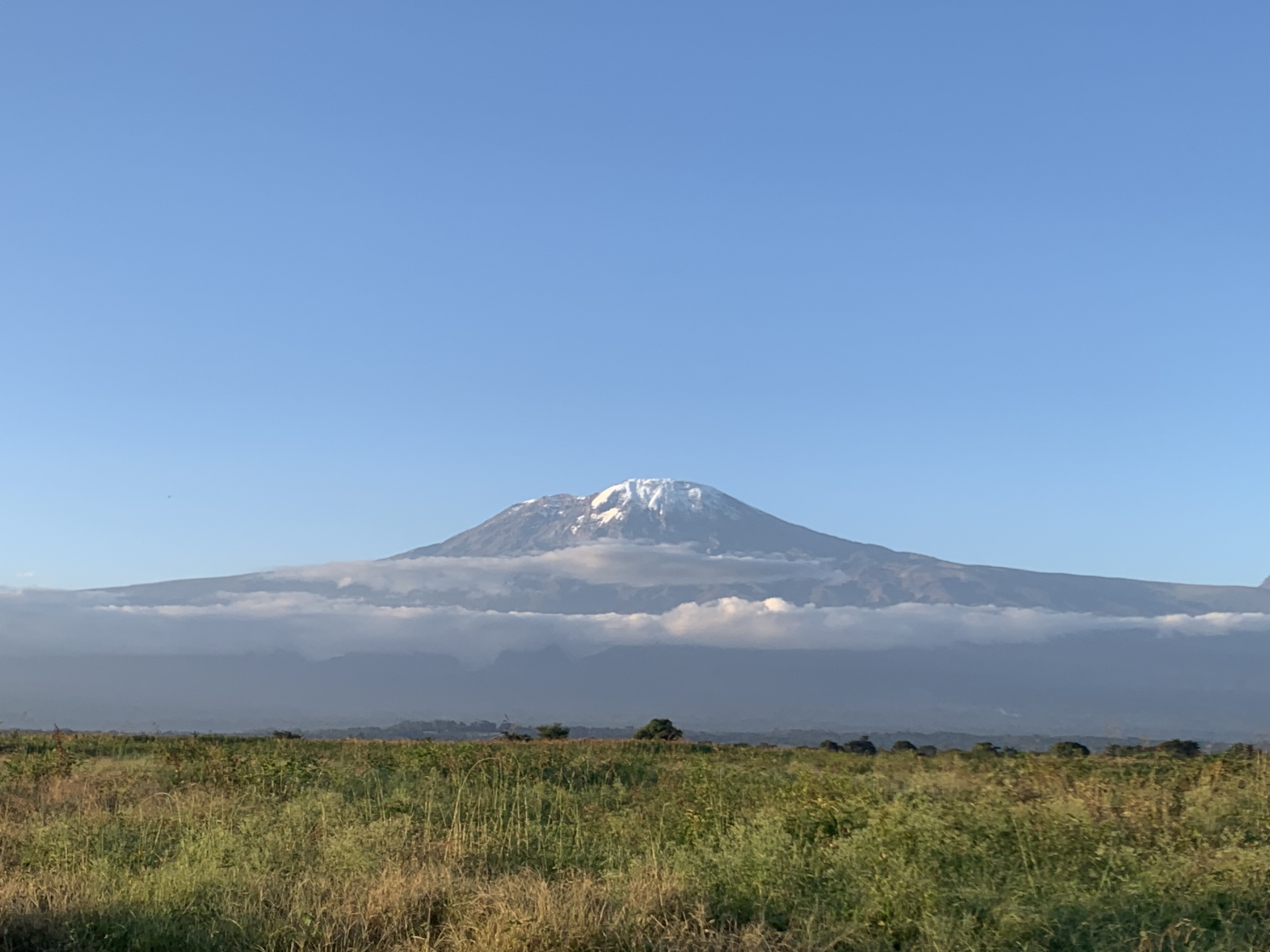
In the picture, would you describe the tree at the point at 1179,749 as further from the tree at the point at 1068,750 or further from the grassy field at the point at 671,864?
the grassy field at the point at 671,864

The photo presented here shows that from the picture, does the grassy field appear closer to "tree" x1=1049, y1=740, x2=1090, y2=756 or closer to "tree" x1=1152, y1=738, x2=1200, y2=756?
"tree" x1=1049, y1=740, x2=1090, y2=756

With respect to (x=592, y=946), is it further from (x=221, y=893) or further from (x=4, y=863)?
(x=4, y=863)

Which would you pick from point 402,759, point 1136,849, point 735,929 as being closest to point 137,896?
point 735,929

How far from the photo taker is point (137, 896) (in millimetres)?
8883

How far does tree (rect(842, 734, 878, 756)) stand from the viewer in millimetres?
44066

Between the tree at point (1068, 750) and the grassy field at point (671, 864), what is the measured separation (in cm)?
936

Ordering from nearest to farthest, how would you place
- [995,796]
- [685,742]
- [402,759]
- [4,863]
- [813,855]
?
1. [813,855]
2. [4,863]
3. [995,796]
4. [402,759]
5. [685,742]

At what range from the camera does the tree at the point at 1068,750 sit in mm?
25109

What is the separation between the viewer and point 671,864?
946 cm

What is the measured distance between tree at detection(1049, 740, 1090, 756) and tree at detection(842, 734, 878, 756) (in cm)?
771

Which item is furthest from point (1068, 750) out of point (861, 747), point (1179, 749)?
→ point (861, 747)

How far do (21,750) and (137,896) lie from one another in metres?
30.8

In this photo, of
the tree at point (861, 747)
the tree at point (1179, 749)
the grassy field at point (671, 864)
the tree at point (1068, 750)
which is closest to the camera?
the grassy field at point (671, 864)

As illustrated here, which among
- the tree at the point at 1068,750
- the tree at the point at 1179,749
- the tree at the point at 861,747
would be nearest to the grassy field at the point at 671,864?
the tree at the point at 1068,750
